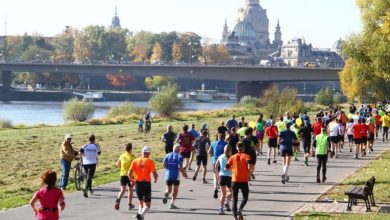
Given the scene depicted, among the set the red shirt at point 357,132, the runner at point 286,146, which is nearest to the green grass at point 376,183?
the red shirt at point 357,132

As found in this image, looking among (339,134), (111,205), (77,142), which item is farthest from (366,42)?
(111,205)

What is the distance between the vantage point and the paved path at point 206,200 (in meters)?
15.5

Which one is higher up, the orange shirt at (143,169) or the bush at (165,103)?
the orange shirt at (143,169)

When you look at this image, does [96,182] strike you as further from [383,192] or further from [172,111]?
[172,111]

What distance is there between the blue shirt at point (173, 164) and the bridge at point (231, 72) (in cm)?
7285

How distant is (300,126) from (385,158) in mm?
3092

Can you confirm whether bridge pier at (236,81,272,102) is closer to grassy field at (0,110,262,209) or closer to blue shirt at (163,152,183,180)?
grassy field at (0,110,262,209)

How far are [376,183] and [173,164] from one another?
624 centimetres

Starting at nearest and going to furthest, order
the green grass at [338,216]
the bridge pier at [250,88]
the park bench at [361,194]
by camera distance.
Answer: the green grass at [338,216]
the park bench at [361,194]
the bridge pier at [250,88]

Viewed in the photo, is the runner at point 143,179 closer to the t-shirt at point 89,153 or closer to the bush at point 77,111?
the t-shirt at point 89,153

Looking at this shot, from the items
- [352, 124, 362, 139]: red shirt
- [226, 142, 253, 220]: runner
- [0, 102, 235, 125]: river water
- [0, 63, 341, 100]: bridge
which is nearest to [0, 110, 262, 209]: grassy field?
[226, 142, 253, 220]: runner

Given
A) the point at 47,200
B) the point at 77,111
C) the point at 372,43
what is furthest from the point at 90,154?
the point at 77,111

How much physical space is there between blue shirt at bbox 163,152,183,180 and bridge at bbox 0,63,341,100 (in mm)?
72846

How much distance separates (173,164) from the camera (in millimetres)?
15875
